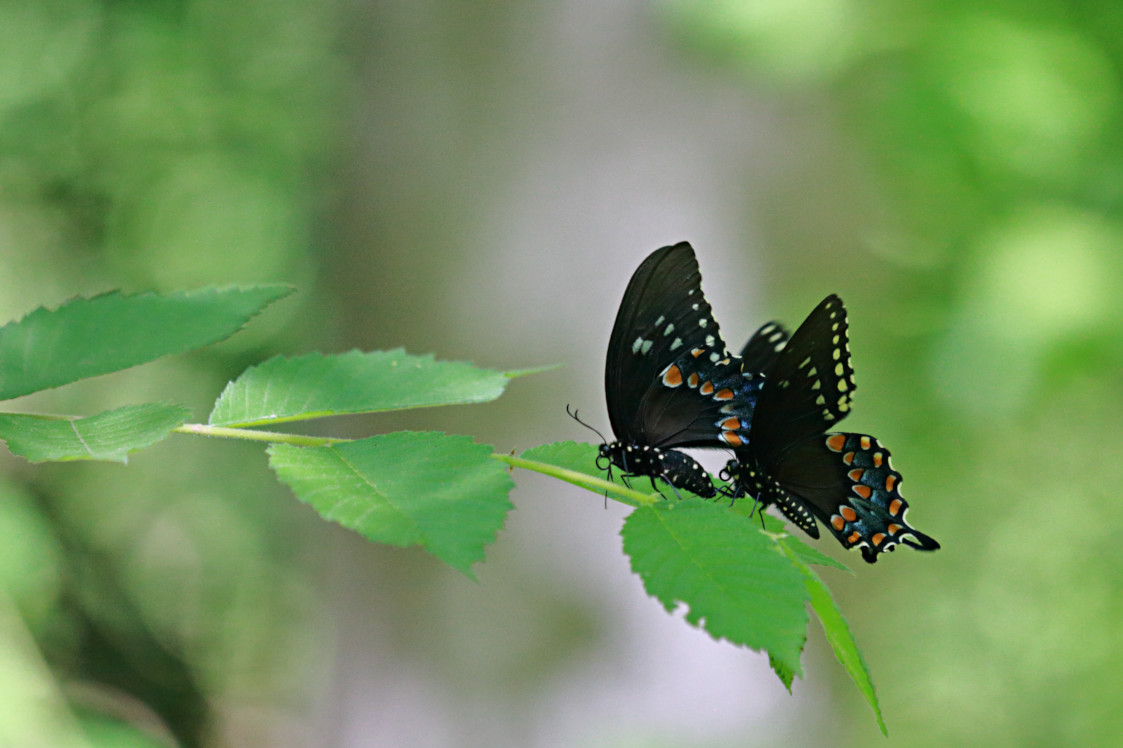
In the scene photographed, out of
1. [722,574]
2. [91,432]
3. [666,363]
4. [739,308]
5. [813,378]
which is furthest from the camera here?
[739,308]

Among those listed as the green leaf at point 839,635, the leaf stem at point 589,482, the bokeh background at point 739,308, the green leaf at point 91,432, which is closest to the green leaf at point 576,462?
the leaf stem at point 589,482

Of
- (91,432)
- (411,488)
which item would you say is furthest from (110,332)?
(411,488)

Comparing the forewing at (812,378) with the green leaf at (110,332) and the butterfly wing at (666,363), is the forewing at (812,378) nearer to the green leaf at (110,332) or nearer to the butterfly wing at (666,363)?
the butterfly wing at (666,363)

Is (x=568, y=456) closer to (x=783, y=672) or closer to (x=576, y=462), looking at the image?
(x=576, y=462)

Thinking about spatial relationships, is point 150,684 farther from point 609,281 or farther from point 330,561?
point 609,281

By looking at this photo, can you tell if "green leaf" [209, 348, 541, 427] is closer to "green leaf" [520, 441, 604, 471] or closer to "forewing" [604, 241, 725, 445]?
"green leaf" [520, 441, 604, 471]

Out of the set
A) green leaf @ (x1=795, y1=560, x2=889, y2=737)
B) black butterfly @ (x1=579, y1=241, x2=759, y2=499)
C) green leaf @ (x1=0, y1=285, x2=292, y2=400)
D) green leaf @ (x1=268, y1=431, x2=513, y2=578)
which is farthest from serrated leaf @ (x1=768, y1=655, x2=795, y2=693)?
green leaf @ (x1=0, y1=285, x2=292, y2=400)
